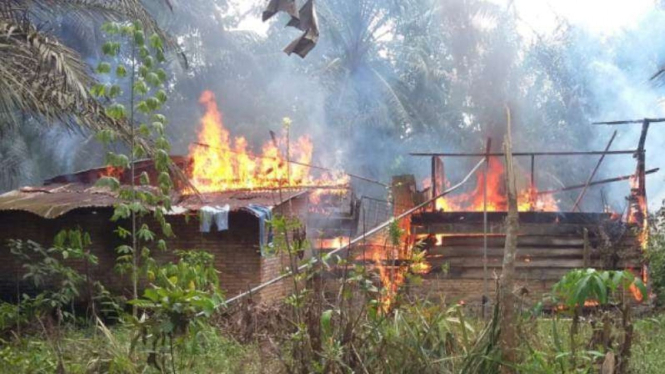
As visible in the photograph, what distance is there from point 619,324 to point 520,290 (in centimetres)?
213

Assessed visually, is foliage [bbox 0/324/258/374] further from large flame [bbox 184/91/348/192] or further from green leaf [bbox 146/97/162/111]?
large flame [bbox 184/91/348/192]

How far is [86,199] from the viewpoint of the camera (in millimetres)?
14000

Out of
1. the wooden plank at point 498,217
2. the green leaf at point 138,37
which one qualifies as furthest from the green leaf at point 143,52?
the wooden plank at point 498,217

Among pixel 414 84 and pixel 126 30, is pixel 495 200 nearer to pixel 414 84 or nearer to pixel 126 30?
pixel 126 30

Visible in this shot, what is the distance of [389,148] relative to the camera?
3250 centimetres

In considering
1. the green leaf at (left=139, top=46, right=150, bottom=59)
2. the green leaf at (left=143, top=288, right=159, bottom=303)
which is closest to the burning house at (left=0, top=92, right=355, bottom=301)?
the green leaf at (left=139, top=46, right=150, bottom=59)

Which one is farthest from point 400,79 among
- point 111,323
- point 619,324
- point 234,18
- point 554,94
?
point 619,324

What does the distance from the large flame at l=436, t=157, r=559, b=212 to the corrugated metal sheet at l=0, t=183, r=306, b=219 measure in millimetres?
4016

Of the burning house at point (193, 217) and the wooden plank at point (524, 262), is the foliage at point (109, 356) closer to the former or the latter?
the burning house at point (193, 217)

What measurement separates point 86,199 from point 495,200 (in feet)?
32.0

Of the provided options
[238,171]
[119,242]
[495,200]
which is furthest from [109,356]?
[495,200]

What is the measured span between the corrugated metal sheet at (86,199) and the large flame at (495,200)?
4016 mm

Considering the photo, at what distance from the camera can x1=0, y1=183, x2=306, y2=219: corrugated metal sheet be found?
13453mm

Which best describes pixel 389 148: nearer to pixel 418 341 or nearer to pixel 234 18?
pixel 234 18
